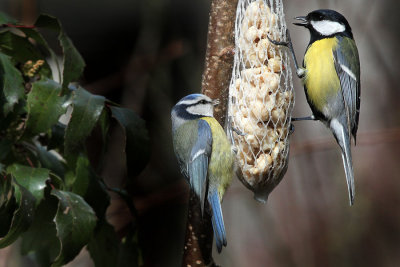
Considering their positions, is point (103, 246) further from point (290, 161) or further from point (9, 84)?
point (290, 161)

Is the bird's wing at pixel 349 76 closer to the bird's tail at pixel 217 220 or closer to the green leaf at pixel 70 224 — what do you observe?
the bird's tail at pixel 217 220

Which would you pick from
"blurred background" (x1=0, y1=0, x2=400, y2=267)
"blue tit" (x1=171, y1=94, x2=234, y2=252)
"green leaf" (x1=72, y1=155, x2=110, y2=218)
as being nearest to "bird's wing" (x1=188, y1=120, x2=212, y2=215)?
"blue tit" (x1=171, y1=94, x2=234, y2=252)

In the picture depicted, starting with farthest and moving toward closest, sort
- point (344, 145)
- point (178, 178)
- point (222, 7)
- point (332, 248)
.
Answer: point (178, 178)
point (332, 248)
point (344, 145)
point (222, 7)

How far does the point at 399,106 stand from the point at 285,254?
1045 millimetres

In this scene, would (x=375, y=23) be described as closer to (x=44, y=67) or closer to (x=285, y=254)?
(x=285, y=254)

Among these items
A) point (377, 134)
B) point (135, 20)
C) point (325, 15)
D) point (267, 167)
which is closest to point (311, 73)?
point (325, 15)

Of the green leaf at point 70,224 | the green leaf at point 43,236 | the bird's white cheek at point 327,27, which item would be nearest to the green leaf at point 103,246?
the green leaf at point 43,236

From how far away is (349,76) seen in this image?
2.00m

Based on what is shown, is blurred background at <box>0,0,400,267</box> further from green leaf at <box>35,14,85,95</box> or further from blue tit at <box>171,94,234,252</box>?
green leaf at <box>35,14,85,95</box>

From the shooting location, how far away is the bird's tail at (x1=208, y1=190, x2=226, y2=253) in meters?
1.63

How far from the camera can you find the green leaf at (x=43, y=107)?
4.93 feet

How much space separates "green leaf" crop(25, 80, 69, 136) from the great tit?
0.89 m

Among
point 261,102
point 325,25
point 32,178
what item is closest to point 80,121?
point 32,178

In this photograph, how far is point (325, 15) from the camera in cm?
201
